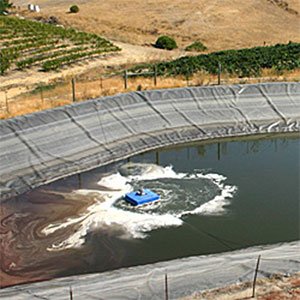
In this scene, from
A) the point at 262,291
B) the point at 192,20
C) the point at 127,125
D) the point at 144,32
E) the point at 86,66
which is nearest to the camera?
the point at 262,291

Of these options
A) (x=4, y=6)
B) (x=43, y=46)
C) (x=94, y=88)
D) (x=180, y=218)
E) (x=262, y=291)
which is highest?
(x=4, y=6)

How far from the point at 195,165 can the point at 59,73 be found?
1526 centimetres

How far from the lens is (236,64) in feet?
102

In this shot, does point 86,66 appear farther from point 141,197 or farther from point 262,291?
point 262,291

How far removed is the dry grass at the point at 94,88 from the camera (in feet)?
78.6

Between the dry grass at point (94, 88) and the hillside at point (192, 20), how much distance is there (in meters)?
13.9

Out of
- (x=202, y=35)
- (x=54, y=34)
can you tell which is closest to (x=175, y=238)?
(x=54, y=34)

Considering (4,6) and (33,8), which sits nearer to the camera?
(4,6)

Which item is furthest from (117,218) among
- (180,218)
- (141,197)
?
(180,218)

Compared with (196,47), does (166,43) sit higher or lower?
higher

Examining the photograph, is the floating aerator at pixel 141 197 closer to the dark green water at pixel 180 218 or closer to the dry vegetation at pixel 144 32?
the dark green water at pixel 180 218

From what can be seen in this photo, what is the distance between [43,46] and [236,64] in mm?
14812

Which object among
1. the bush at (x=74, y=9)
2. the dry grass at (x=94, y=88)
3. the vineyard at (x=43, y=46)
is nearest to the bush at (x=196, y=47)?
the vineyard at (x=43, y=46)

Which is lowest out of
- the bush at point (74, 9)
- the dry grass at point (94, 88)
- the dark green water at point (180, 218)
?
the dark green water at point (180, 218)
